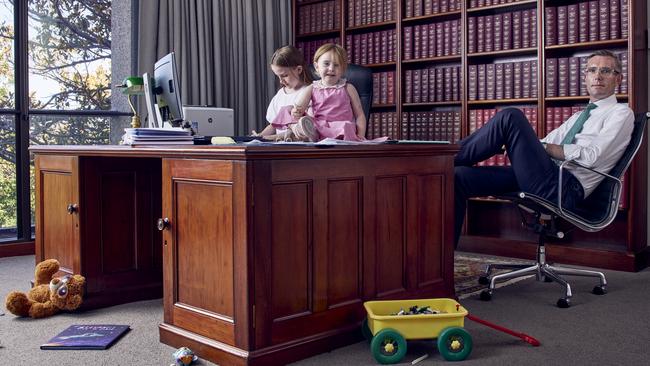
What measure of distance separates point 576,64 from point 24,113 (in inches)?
128

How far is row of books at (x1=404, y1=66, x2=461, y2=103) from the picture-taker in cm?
420

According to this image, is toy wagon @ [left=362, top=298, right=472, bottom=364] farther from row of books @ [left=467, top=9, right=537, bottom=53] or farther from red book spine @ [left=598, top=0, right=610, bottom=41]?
row of books @ [left=467, top=9, right=537, bottom=53]

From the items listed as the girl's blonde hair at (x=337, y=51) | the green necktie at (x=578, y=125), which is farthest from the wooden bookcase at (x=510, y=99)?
the girl's blonde hair at (x=337, y=51)

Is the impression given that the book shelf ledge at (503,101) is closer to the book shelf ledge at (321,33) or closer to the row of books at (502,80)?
the row of books at (502,80)

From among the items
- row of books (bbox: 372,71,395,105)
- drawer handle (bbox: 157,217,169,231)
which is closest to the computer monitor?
drawer handle (bbox: 157,217,169,231)

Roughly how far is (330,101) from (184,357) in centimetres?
148

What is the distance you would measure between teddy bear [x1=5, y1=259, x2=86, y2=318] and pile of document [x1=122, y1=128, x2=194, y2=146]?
67cm

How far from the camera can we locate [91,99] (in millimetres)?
4461

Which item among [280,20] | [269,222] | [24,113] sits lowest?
[269,222]

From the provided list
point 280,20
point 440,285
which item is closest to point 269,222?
point 440,285

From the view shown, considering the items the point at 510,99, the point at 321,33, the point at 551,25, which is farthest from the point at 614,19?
the point at 321,33

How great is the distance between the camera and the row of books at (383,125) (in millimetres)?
4441

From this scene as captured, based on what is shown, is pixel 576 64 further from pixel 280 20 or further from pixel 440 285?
pixel 280 20

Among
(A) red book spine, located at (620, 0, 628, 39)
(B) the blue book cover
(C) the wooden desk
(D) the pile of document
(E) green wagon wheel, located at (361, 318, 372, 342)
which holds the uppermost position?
(A) red book spine, located at (620, 0, 628, 39)
